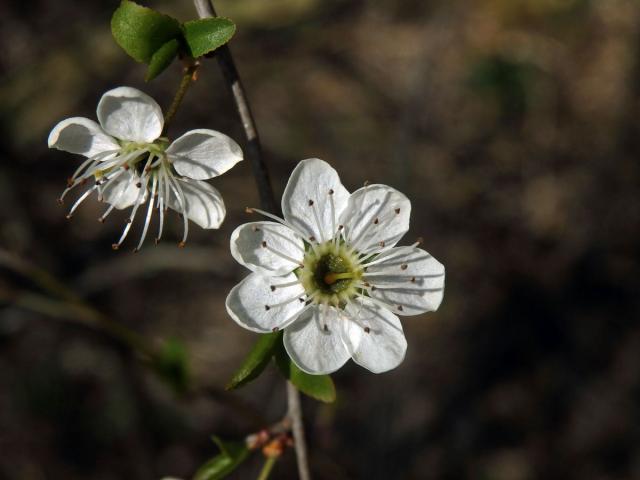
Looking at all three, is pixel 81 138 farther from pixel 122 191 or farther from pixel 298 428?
pixel 298 428

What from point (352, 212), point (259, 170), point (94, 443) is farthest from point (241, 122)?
point (94, 443)

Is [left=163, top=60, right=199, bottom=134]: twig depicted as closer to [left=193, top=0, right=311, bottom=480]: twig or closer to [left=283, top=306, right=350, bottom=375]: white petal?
[left=193, top=0, right=311, bottom=480]: twig

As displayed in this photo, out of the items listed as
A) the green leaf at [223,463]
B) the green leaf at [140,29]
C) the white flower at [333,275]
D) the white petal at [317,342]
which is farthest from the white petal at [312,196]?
the green leaf at [223,463]

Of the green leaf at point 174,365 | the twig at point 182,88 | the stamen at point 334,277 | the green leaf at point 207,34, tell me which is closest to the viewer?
the green leaf at point 207,34

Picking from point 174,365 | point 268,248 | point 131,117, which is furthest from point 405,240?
point 131,117

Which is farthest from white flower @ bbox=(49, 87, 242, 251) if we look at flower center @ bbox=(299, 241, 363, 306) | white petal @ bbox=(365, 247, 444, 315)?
white petal @ bbox=(365, 247, 444, 315)

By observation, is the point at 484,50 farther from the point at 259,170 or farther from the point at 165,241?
the point at 259,170

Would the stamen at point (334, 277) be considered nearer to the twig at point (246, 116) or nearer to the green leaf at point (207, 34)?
the twig at point (246, 116)
